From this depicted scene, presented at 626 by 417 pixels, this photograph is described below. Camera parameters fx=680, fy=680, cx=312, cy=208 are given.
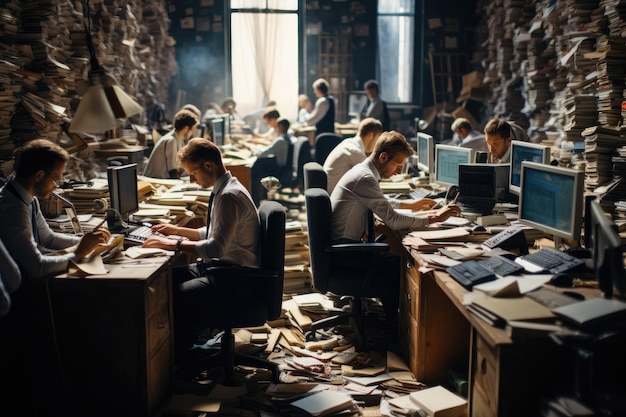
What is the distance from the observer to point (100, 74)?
3322 millimetres

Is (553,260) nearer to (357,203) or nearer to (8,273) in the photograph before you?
(357,203)

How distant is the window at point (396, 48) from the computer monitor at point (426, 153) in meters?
6.19

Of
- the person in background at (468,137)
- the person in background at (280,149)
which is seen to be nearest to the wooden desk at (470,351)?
the person in background at (468,137)

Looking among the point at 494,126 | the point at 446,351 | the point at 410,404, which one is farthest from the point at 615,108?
the point at 410,404

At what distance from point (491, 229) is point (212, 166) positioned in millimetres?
1643

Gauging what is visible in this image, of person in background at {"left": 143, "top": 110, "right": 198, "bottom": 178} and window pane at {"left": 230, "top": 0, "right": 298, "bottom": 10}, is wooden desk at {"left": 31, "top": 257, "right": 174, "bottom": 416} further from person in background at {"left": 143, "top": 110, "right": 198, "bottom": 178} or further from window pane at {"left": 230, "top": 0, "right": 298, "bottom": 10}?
window pane at {"left": 230, "top": 0, "right": 298, "bottom": 10}

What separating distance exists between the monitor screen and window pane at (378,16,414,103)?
29.1 ft

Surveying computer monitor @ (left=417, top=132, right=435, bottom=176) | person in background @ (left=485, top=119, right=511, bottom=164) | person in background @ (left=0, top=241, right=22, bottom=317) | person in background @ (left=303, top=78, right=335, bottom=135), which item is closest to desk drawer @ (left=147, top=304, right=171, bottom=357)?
person in background @ (left=0, top=241, right=22, bottom=317)

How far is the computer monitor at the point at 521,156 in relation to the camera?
4.39m

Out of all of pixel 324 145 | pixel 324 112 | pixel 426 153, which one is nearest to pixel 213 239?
pixel 426 153

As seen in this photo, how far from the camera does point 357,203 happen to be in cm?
425

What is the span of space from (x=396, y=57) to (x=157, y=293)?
992 cm

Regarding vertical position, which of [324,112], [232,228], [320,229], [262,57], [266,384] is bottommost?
[266,384]

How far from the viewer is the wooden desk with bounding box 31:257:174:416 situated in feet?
10.1
